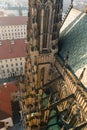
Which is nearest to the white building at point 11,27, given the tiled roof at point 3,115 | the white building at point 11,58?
the white building at point 11,58

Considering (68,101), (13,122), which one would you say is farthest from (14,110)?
(68,101)

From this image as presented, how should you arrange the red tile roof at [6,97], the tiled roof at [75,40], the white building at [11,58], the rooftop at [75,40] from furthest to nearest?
1. the white building at [11,58]
2. the red tile roof at [6,97]
3. the tiled roof at [75,40]
4. the rooftop at [75,40]

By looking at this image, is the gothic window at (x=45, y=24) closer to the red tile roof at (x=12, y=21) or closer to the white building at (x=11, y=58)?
the white building at (x=11, y=58)

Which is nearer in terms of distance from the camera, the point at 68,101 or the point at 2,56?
the point at 68,101

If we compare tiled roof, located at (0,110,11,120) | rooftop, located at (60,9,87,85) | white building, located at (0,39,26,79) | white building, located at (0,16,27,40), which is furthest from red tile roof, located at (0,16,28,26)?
rooftop, located at (60,9,87,85)

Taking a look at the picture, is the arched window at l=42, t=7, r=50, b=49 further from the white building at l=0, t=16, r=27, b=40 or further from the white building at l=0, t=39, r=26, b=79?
the white building at l=0, t=16, r=27, b=40

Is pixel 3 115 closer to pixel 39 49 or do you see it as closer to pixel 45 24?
pixel 39 49

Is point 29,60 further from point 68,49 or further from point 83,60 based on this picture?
point 83,60
